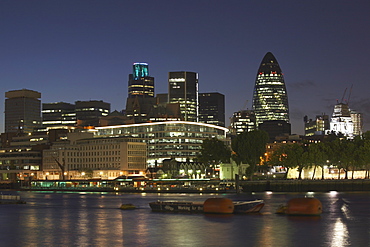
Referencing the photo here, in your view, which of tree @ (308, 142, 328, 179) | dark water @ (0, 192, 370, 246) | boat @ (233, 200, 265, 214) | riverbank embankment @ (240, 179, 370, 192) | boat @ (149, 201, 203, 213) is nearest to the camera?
dark water @ (0, 192, 370, 246)

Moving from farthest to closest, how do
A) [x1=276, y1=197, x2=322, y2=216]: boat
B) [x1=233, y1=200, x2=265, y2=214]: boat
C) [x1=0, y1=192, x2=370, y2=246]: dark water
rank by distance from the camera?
[x1=233, y1=200, x2=265, y2=214]: boat
[x1=276, y1=197, x2=322, y2=216]: boat
[x1=0, y1=192, x2=370, y2=246]: dark water

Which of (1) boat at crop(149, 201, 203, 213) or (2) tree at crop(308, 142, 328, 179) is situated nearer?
(1) boat at crop(149, 201, 203, 213)

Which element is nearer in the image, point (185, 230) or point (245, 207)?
point (185, 230)

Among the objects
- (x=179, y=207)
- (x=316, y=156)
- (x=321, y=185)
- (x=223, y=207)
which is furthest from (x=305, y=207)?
(x=316, y=156)

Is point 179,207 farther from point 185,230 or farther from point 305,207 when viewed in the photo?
point 185,230

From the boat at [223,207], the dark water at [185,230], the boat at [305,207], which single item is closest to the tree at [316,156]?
the dark water at [185,230]

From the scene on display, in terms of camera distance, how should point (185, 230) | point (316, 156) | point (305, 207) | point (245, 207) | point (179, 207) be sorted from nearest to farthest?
point (185, 230), point (305, 207), point (245, 207), point (179, 207), point (316, 156)

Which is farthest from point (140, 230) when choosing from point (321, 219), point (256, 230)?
point (321, 219)

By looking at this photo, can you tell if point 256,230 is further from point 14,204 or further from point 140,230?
point 14,204

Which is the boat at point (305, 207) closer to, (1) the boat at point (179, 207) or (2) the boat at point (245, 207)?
(2) the boat at point (245, 207)

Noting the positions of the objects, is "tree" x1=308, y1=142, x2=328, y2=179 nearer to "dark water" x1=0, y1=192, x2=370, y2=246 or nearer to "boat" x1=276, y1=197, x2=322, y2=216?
"dark water" x1=0, y1=192, x2=370, y2=246

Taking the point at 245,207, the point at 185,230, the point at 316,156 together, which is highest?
the point at 316,156

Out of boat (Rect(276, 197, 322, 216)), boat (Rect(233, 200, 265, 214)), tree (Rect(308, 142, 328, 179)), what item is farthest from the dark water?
tree (Rect(308, 142, 328, 179))

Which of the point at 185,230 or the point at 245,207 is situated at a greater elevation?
the point at 245,207
